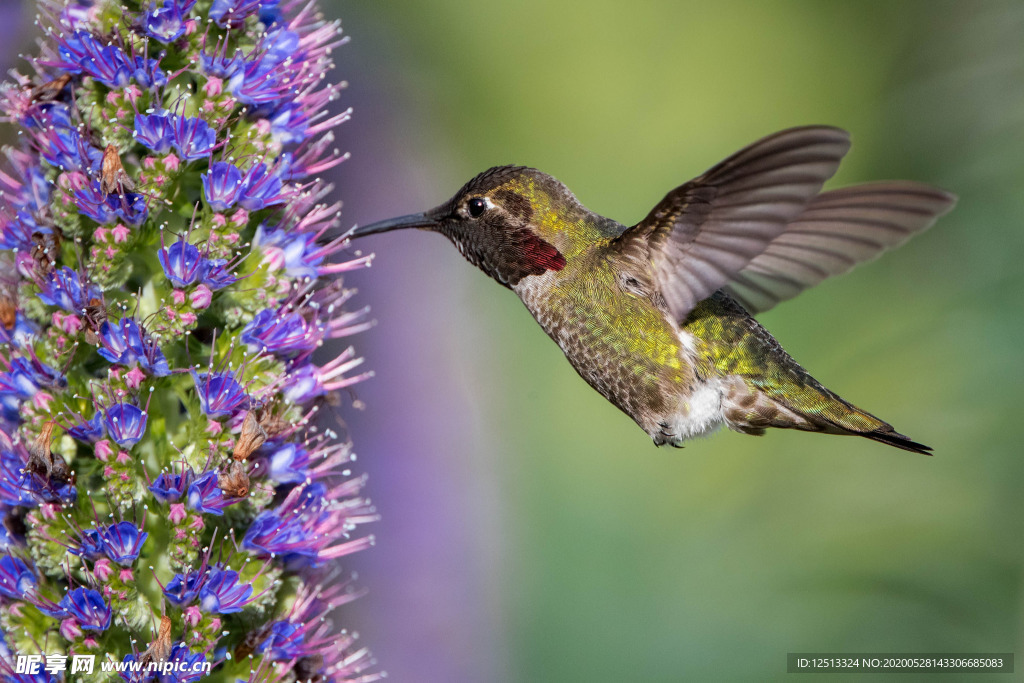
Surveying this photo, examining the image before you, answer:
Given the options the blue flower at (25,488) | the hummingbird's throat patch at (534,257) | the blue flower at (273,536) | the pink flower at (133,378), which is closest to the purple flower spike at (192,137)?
the pink flower at (133,378)

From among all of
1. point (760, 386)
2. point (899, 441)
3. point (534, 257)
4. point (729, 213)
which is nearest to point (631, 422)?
point (760, 386)

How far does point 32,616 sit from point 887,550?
12.9ft

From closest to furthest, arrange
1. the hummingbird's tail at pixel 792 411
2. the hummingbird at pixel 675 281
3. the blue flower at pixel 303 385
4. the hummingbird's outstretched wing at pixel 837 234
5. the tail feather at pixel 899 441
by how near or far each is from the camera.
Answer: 1. the blue flower at pixel 303 385
2. the hummingbird's outstretched wing at pixel 837 234
3. the hummingbird at pixel 675 281
4. the tail feather at pixel 899 441
5. the hummingbird's tail at pixel 792 411

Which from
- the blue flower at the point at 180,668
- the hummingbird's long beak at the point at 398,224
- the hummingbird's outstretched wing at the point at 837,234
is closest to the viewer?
the blue flower at the point at 180,668

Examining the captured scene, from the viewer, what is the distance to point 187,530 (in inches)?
121

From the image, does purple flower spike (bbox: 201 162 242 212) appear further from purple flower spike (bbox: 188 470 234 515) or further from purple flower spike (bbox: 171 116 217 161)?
purple flower spike (bbox: 188 470 234 515)

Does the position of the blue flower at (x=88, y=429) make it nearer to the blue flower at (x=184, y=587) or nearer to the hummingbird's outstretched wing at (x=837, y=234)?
the blue flower at (x=184, y=587)

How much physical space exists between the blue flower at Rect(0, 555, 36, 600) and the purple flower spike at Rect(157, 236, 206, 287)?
92 centimetres

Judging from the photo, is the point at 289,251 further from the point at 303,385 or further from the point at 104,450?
A: the point at 104,450

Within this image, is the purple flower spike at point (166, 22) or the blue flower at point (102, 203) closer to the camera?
the blue flower at point (102, 203)

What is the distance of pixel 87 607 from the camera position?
3.01 m

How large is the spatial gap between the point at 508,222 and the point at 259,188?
3.58 ft

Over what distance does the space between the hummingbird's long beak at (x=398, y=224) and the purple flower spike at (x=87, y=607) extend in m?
1.44

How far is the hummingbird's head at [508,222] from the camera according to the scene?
159 inches
